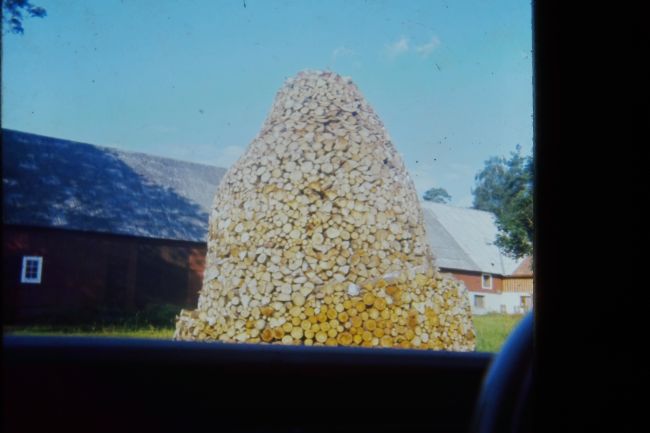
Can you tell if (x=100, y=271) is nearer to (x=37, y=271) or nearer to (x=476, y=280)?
(x=37, y=271)

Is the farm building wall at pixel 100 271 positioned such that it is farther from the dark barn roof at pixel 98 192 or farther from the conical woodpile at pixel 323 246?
the conical woodpile at pixel 323 246

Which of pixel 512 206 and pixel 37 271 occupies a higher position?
pixel 512 206

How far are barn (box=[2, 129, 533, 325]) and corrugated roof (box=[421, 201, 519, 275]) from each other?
0.03m

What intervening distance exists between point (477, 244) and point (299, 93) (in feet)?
38.5

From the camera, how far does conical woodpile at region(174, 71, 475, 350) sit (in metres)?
4.95

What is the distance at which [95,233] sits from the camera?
45.6ft

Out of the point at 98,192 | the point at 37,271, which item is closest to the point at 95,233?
the point at 98,192

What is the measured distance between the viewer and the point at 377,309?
489 centimetres

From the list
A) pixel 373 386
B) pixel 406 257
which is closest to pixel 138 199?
pixel 406 257

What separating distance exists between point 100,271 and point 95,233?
3.10 ft

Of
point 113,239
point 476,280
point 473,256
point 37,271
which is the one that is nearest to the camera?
point 37,271

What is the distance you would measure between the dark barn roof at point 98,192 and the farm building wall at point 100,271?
0.30 meters

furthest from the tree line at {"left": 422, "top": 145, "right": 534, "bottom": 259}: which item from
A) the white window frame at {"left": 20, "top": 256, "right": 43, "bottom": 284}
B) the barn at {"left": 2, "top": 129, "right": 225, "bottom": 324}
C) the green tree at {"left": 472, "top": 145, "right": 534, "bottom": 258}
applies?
the white window frame at {"left": 20, "top": 256, "right": 43, "bottom": 284}

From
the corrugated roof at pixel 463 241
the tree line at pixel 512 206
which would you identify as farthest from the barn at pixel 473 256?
the tree line at pixel 512 206
